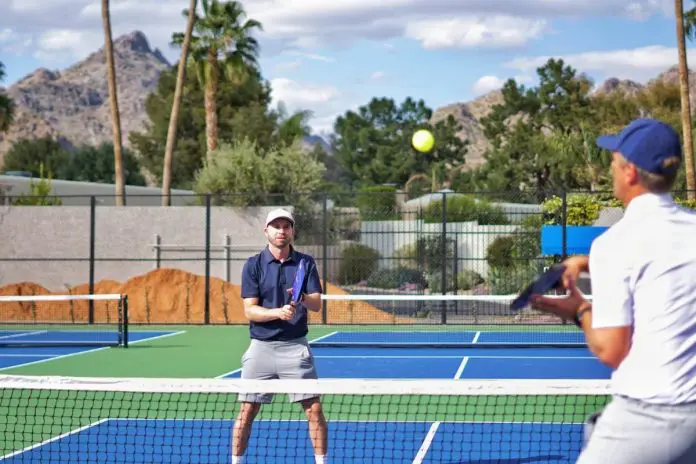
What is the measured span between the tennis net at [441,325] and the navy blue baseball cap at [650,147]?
1524 centimetres

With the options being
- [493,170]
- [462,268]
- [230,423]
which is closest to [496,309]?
[462,268]

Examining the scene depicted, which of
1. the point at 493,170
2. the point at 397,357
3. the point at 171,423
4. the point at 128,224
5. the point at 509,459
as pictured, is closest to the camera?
the point at 509,459

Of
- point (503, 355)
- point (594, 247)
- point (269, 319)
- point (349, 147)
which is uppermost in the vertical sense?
point (349, 147)

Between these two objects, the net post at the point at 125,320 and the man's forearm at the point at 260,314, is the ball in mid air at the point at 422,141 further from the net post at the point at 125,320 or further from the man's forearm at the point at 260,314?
the man's forearm at the point at 260,314

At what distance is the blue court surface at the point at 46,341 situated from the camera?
17.2m

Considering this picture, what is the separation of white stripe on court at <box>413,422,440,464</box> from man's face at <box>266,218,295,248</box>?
201 centimetres

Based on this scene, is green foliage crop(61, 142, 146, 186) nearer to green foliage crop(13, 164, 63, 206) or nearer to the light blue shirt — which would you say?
green foliage crop(13, 164, 63, 206)

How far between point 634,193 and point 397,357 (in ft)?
45.7

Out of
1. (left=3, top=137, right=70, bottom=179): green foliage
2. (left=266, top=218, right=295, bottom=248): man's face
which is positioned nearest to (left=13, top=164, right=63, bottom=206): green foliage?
(left=266, top=218, right=295, bottom=248): man's face

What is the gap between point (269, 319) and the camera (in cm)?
722

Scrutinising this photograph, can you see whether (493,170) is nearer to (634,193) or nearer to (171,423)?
(171,423)

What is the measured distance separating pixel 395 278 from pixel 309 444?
53.8 feet

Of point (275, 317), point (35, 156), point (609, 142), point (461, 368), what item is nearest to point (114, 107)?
point (461, 368)

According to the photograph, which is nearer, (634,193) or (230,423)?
(634,193)
